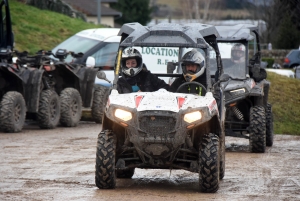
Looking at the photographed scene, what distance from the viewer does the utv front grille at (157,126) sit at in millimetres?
9906

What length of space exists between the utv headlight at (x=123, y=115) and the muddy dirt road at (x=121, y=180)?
804 mm

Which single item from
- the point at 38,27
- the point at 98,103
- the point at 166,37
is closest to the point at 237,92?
the point at 166,37

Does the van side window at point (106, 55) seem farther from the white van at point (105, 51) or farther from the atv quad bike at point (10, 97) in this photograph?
the atv quad bike at point (10, 97)

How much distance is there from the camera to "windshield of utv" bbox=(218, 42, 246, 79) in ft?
52.4

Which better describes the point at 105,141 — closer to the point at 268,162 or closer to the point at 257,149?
the point at 268,162

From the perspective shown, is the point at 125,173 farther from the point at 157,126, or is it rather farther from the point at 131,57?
the point at 157,126

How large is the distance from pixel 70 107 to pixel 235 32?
4441mm

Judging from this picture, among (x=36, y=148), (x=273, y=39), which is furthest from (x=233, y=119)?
(x=273, y=39)

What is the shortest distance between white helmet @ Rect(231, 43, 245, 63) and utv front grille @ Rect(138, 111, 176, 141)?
6388 millimetres

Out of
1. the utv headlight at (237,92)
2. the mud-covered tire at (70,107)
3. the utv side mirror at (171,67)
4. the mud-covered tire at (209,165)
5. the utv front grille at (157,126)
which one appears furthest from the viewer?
the mud-covered tire at (70,107)

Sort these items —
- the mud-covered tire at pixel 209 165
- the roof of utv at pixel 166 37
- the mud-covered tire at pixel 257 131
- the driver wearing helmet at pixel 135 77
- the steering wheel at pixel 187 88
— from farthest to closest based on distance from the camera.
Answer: the mud-covered tire at pixel 257 131 < the driver wearing helmet at pixel 135 77 < the steering wheel at pixel 187 88 < the roof of utv at pixel 166 37 < the mud-covered tire at pixel 209 165

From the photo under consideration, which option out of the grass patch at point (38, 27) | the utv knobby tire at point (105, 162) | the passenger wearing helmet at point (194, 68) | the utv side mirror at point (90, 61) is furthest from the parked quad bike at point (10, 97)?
the grass patch at point (38, 27)

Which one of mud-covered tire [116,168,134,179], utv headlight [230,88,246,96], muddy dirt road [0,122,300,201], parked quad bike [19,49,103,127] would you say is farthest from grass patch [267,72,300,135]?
mud-covered tire [116,168,134,179]

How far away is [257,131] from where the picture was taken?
1506 cm
